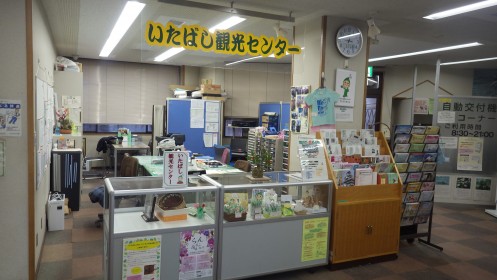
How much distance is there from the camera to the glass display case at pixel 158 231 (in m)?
2.88

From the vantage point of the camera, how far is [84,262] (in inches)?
155

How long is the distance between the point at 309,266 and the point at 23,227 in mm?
2707

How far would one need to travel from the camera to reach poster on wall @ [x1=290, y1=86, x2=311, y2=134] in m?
4.44

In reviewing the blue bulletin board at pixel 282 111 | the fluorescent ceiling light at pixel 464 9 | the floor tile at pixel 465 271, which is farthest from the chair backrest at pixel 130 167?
the fluorescent ceiling light at pixel 464 9

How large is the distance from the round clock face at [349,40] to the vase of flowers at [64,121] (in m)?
5.06

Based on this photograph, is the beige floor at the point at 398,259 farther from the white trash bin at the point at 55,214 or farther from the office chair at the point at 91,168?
the office chair at the point at 91,168

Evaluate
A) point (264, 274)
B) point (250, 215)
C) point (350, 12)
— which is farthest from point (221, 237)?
point (350, 12)

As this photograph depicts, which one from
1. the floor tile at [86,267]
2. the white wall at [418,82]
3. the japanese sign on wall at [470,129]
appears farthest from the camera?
the white wall at [418,82]

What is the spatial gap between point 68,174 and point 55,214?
106cm

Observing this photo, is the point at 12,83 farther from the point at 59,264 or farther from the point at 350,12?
the point at 350,12

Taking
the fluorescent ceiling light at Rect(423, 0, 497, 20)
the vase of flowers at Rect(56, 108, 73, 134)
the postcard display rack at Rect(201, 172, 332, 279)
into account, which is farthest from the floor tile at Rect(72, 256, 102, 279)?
the fluorescent ceiling light at Rect(423, 0, 497, 20)

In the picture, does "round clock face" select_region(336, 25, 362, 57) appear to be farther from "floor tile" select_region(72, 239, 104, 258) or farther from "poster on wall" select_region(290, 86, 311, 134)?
"floor tile" select_region(72, 239, 104, 258)

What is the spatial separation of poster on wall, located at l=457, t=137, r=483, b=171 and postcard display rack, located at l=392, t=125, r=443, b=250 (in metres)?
2.79

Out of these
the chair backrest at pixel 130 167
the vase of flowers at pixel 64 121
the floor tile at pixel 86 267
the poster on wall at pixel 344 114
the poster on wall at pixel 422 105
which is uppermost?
the poster on wall at pixel 422 105
